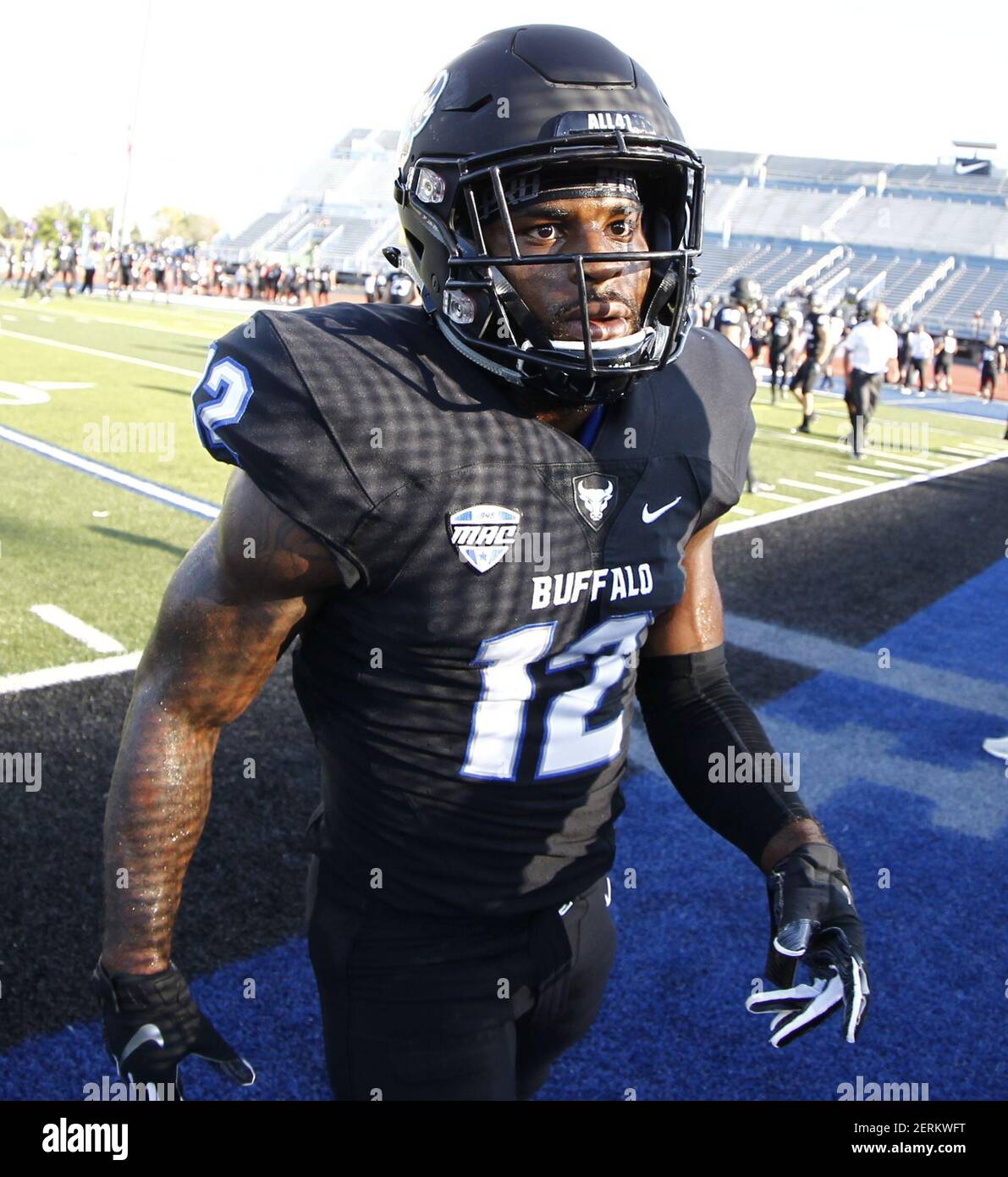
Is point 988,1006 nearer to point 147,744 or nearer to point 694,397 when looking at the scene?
point 694,397

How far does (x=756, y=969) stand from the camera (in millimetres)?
3316

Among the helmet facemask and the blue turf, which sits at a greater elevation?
the helmet facemask

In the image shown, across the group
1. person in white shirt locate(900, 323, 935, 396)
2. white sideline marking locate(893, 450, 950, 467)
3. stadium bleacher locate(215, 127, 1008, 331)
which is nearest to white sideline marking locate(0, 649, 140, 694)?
white sideline marking locate(893, 450, 950, 467)

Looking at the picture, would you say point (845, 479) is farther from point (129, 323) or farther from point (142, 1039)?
point (129, 323)

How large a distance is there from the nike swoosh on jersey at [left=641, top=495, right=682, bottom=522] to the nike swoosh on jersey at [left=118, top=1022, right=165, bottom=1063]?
962 millimetres

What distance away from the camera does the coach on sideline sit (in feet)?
42.1

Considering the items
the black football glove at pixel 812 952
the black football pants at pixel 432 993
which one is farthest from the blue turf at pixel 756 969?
the black football glove at pixel 812 952

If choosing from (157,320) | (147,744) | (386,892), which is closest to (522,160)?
(147,744)

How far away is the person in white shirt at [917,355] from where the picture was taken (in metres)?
25.2

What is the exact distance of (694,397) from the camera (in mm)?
1840

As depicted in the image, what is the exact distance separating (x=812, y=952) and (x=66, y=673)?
3942 millimetres

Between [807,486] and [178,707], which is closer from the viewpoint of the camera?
[178,707]

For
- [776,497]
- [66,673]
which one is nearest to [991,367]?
[776,497]

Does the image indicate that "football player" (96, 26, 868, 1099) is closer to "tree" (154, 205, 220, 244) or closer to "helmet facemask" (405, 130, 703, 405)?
"helmet facemask" (405, 130, 703, 405)
